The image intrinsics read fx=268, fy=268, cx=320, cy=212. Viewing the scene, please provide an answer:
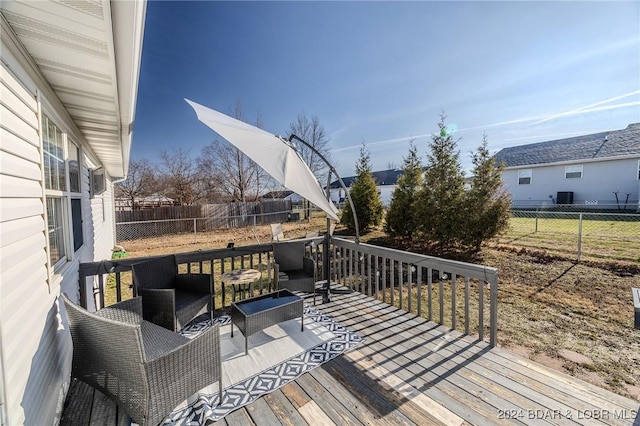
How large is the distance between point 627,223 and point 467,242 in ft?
25.1

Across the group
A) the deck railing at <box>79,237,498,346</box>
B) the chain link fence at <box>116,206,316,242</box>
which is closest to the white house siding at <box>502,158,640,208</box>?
the deck railing at <box>79,237,498,346</box>

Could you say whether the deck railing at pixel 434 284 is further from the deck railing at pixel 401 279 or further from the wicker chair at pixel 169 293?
the wicker chair at pixel 169 293

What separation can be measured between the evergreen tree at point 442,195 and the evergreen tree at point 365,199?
110 inches

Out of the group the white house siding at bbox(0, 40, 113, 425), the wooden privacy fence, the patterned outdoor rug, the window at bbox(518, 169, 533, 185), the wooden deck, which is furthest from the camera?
the window at bbox(518, 169, 533, 185)

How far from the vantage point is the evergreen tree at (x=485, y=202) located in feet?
23.2

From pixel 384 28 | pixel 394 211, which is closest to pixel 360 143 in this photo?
pixel 394 211

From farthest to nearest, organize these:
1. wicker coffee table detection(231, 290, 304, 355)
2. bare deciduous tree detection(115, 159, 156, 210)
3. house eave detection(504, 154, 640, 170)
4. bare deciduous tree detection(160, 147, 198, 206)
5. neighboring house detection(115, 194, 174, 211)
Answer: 1. bare deciduous tree detection(160, 147, 198, 206)
2. bare deciduous tree detection(115, 159, 156, 210)
3. neighboring house detection(115, 194, 174, 211)
4. house eave detection(504, 154, 640, 170)
5. wicker coffee table detection(231, 290, 304, 355)

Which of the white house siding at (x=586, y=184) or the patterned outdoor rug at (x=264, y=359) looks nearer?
the patterned outdoor rug at (x=264, y=359)

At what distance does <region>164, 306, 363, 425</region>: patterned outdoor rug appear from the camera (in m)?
2.14

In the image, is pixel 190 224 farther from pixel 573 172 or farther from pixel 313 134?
pixel 573 172

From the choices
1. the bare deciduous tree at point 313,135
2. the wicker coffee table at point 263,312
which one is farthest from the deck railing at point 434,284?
the bare deciduous tree at point 313,135

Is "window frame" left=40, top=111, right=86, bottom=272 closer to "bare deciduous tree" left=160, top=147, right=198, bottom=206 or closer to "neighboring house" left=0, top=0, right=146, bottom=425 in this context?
"neighboring house" left=0, top=0, right=146, bottom=425

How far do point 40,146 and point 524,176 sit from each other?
72.2 ft

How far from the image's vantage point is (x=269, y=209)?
1756 centimetres
